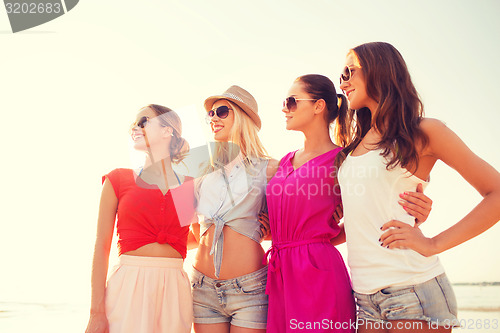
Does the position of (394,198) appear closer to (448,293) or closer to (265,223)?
(448,293)

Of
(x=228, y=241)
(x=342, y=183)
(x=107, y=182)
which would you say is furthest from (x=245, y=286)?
(x=107, y=182)

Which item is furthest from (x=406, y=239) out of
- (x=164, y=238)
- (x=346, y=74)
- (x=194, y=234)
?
(x=194, y=234)

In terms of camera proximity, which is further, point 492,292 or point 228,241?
point 492,292

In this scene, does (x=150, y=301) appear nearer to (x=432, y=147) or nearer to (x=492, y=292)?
(x=432, y=147)

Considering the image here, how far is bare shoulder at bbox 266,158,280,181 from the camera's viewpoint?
13.1 ft

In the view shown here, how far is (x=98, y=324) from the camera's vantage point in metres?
3.13

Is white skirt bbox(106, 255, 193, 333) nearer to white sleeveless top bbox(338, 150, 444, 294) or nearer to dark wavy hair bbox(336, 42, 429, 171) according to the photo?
white sleeveless top bbox(338, 150, 444, 294)

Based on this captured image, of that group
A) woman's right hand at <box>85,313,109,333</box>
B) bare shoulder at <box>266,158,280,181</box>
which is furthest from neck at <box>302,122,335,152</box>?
woman's right hand at <box>85,313,109,333</box>

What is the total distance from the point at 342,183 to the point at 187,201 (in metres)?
1.60

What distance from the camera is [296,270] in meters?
3.23

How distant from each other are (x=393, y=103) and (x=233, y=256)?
5.93 feet

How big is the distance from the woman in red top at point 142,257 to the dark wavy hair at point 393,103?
172cm

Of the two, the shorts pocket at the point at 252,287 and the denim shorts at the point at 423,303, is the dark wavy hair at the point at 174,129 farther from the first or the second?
the denim shorts at the point at 423,303

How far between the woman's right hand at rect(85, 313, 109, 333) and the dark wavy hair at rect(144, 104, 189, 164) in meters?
1.60
